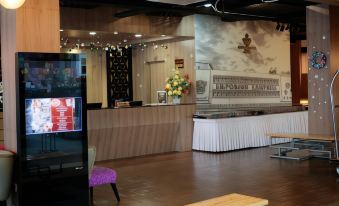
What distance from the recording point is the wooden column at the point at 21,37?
16.3 ft

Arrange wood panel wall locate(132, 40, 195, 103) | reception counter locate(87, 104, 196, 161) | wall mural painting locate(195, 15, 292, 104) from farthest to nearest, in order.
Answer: wall mural painting locate(195, 15, 292, 104) → wood panel wall locate(132, 40, 195, 103) → reception counter locate(87, 104, 196, 161)

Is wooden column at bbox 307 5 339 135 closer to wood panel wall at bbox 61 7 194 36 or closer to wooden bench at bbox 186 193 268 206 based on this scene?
wood panel wall at bbox 61 7 194 36

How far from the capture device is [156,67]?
41.6 feet

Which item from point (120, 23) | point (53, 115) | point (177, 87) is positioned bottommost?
point (53, 115)

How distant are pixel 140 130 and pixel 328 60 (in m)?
4.37

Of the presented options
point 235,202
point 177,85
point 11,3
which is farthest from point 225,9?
point 235,202

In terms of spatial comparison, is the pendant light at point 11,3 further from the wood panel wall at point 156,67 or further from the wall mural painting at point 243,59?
the wall mural painting at point 243,59

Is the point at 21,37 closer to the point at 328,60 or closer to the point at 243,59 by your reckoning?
the point at 328,60

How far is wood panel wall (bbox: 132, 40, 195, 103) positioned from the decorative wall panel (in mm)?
167

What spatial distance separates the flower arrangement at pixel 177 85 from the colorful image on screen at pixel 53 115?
6.33 m

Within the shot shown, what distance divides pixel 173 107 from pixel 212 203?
6.71 meters

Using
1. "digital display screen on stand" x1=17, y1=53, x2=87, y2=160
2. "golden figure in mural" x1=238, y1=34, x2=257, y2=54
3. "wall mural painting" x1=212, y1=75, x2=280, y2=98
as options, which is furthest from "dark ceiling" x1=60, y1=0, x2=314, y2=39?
"digital display screen on stand" x1=17, y1=53, x2=87, y2=160

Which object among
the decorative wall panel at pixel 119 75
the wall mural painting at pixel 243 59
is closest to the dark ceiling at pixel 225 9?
the wall mural painting at pixel 243 59

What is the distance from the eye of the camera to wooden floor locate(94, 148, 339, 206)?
617 centimetres
